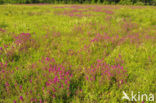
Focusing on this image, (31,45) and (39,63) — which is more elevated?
(31,45)

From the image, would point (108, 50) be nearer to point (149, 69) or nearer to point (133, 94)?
point (149, 69)

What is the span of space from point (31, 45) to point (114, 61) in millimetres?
3244

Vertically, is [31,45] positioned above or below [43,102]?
above

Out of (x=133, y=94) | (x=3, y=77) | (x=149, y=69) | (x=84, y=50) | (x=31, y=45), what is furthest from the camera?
Result: (x=31, y=45)

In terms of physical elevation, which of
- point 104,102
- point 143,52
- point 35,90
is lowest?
point 104,102

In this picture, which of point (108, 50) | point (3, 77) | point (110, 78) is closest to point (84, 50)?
point (108, 50)

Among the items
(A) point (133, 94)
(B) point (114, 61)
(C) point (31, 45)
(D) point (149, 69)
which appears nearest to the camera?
(A) point (133, 94)

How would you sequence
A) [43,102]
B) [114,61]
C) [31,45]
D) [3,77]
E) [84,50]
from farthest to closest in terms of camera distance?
1. [31,45]
2. [84,50]
3. [114,61]
4. [3,77]
5. [43,102]

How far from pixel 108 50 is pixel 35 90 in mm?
2969

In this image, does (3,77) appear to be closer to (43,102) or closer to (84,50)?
(43,102)

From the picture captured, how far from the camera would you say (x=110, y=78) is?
105 inches

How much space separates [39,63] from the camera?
126 inches

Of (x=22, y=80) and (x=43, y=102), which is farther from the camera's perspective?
(x=22, y=80)

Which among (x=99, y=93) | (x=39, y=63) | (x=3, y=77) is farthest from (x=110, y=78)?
(x=3, y=77)
